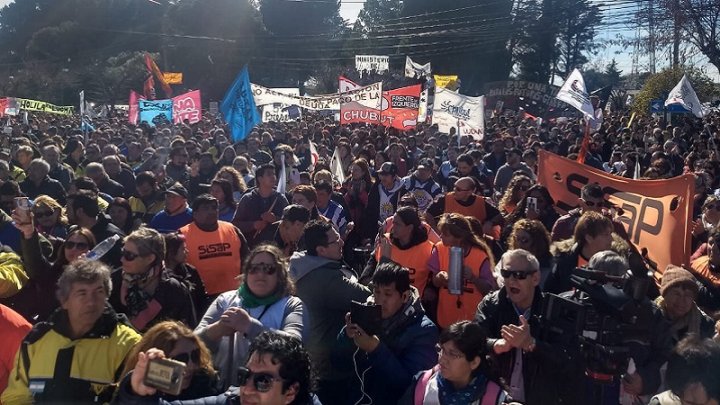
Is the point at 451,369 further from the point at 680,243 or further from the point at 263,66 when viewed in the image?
the point at 263,66

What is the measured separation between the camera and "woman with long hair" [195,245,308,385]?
3.68m

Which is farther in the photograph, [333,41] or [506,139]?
[333,41]

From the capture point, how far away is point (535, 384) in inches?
145

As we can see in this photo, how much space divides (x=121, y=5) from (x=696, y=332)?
53014 millimetres

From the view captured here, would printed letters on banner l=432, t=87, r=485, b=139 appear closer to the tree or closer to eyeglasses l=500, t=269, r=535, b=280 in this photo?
eyeglasses l=500, t=269, r=535, b=280

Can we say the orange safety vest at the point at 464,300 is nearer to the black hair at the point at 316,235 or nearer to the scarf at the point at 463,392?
the black hair at the point at 316,235

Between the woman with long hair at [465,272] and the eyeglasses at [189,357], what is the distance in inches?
80.0

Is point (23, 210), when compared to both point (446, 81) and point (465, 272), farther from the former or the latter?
point (446, 81)

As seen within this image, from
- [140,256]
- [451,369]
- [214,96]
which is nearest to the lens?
[451,369]

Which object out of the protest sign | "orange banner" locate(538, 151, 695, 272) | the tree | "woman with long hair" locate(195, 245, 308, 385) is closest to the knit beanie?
"orange banner" locate(538, 151, 695, 272)

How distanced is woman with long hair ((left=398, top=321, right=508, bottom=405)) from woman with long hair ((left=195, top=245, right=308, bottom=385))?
27.6 inches

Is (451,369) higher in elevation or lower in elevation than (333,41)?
lower

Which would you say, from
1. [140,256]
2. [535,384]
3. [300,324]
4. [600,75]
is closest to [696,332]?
[535,384]

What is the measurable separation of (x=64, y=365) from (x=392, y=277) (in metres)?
1.54
